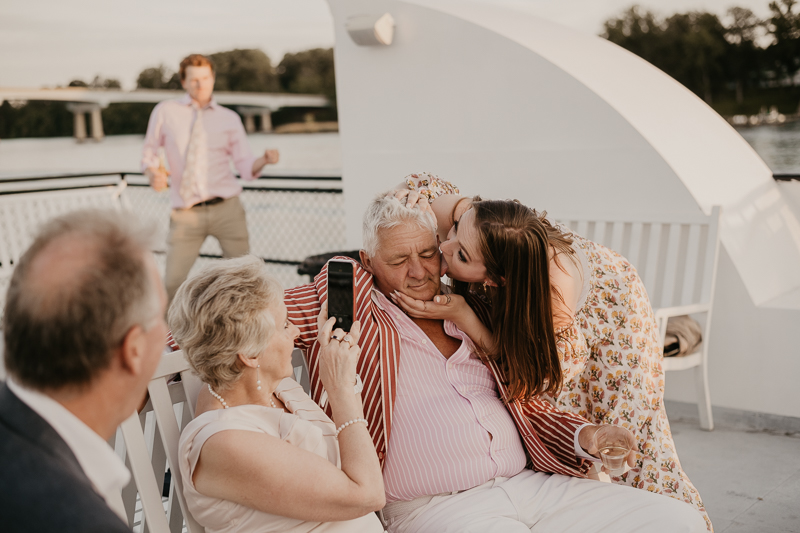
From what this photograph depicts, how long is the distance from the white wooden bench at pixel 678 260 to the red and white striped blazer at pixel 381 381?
1.68 m

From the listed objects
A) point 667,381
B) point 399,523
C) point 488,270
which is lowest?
point 667,381

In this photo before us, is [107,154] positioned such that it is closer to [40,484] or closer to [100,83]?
[100,83]

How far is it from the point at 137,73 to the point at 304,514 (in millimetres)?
27969

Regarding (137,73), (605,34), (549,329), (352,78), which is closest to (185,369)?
(549,329)

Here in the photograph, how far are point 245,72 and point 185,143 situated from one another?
2773 centimetres

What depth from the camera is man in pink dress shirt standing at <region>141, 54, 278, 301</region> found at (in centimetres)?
498

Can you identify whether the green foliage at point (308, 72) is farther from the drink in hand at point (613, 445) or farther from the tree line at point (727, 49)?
the drink in hand at point (613, 445)

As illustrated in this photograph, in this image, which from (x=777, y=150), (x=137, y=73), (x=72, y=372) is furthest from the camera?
(x=137, y=73)

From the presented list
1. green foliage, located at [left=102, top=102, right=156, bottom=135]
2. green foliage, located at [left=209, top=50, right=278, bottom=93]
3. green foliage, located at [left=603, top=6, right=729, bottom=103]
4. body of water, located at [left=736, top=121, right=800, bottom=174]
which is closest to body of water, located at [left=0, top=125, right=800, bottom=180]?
green foliage, located at [left=102, top=102, right=156, bottom=135]

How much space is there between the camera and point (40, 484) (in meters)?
0.86

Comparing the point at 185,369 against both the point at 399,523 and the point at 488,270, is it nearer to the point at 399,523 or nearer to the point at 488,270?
the point at 399,523

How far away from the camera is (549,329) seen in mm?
2068

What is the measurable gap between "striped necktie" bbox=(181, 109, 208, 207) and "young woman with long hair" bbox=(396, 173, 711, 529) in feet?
8.79

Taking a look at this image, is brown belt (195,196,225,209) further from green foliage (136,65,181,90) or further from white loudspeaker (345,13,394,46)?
green foliage (136,65,181,90)
